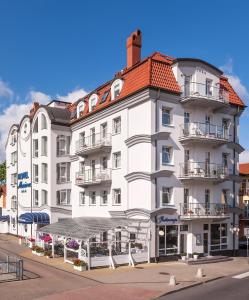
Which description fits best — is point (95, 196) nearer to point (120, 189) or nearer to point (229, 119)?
point (120, 189)

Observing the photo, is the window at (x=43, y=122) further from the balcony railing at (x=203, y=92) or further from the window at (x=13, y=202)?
the balcony railing at (x=203, y=92)

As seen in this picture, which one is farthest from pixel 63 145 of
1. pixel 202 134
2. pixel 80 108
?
pixel 202 134

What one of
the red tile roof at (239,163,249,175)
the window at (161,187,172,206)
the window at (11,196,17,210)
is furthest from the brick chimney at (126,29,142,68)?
the window at (11,196,17,210)

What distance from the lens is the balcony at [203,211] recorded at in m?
32.4

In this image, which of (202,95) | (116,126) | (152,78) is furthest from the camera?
(116,126)

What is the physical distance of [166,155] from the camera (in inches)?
1293

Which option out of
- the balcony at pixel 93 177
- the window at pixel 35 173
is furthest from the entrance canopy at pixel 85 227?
the window at pixel 35 173

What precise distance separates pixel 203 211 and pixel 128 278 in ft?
37.0

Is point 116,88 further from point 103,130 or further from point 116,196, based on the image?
point 116,196

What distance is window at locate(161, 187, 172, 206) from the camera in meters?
32.2

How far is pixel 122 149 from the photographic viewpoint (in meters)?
34.8

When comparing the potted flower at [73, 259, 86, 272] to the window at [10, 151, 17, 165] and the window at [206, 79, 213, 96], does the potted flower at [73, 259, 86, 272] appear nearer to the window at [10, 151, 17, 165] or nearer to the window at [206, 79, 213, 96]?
the window at [206, 79, 213, 96]

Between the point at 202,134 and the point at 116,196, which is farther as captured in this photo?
the point at 116,196

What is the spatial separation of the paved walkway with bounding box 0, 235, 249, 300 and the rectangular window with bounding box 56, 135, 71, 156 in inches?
552
